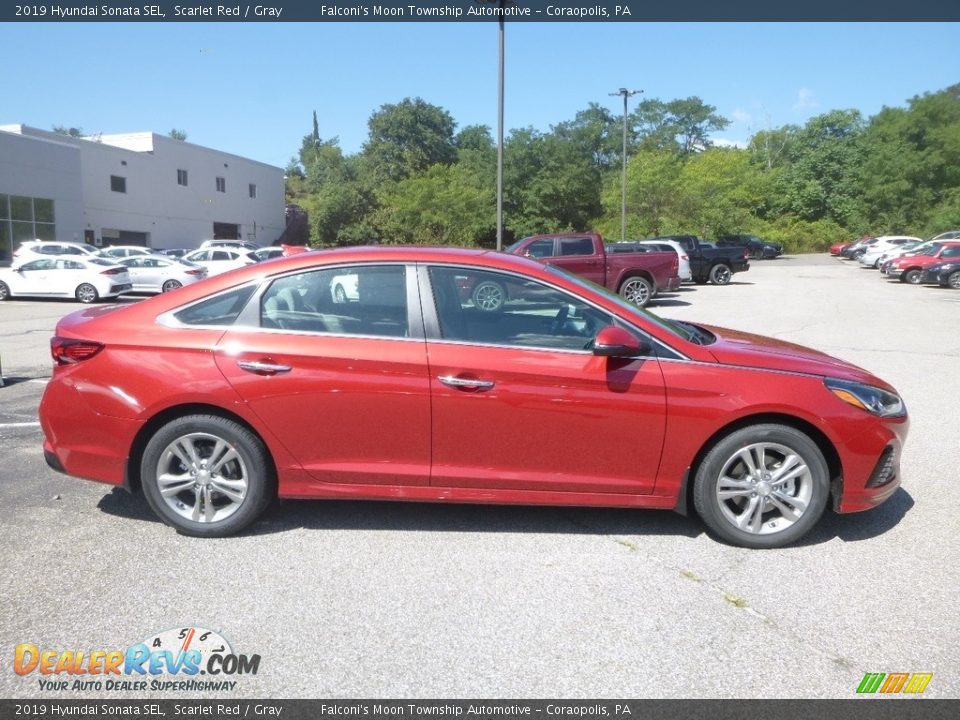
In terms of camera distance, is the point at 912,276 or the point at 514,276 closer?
the point at 514,276

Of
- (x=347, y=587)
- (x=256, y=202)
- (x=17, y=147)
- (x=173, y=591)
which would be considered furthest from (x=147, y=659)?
(x=256, y=202)

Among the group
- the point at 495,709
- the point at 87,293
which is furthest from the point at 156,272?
the point at 495,709

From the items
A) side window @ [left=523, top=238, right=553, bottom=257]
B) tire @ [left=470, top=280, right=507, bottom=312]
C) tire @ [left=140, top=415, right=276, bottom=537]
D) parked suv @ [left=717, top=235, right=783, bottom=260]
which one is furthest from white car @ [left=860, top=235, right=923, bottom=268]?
tire @ [left=140, top=415, right=276, bottom=537]

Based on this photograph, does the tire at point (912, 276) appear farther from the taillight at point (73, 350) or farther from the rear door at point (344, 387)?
the taillight at point (73, 350)

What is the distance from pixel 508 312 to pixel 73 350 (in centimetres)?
246

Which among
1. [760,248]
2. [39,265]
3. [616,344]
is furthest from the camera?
[760,248]

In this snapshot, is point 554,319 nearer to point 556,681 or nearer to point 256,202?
point 556,681

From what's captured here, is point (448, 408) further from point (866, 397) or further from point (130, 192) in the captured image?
point (130, 192)

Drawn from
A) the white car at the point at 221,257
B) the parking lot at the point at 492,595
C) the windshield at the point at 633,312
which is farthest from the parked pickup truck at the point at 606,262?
the windshield at the point at 633,312

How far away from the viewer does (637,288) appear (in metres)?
18.8

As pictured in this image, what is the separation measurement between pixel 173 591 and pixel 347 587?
820 millimetres

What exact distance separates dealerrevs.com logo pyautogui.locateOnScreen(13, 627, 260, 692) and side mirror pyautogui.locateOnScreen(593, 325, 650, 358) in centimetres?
219

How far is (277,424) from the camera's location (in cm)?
412

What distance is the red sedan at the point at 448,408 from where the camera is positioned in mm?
4031
